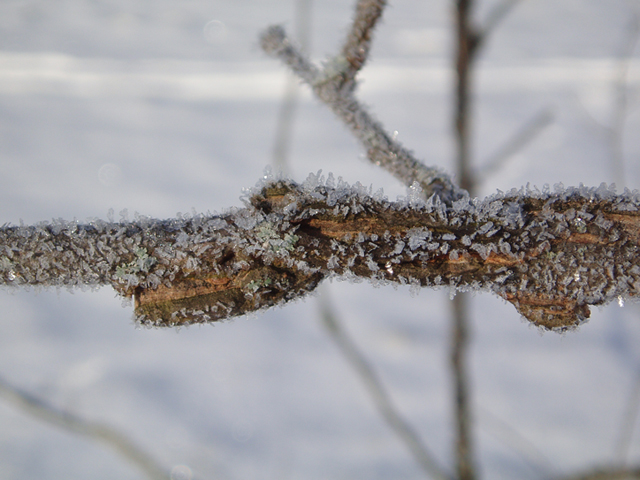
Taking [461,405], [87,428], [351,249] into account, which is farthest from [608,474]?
[87,428]

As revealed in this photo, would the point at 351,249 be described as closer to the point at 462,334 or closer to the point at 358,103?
the point at 358,103

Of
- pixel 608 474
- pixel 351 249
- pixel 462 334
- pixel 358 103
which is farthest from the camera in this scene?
pixel 462 334

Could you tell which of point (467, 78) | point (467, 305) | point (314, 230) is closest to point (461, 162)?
point (467, 78)

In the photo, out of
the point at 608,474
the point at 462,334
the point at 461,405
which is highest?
the point at 462,334

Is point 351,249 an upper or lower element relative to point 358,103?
lower

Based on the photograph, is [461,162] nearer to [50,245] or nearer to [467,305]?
[467,305]

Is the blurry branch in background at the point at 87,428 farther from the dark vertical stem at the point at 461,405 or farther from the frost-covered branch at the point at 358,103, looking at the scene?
the frost-covered branch at the point at 358,103

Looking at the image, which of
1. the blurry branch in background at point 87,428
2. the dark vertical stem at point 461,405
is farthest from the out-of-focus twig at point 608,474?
the blurry branch in background at point 87,428
